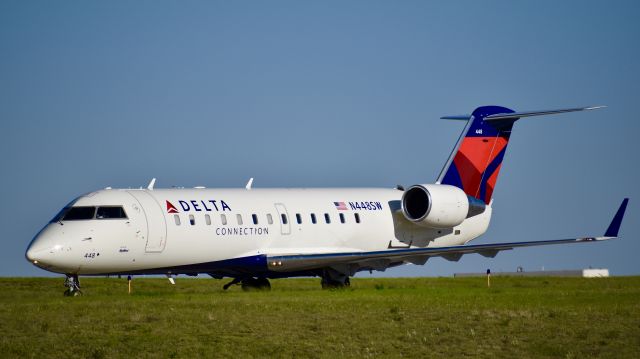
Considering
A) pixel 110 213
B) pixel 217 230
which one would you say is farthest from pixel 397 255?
pixel 110 213

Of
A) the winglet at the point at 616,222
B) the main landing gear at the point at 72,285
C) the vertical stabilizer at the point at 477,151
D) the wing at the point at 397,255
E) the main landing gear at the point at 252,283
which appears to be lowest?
the main landing gear at the point at 252,283

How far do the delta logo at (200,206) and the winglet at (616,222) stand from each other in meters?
12.0

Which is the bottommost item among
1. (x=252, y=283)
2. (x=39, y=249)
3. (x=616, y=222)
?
(x=252, y=283)

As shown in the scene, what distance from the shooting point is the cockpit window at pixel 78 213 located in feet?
106

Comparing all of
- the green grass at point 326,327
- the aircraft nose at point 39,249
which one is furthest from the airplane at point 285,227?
the green grass at point 326,327

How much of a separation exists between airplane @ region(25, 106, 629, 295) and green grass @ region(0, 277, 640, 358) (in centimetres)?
243

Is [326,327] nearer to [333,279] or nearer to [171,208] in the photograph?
[171,208]

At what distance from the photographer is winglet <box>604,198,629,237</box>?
3491 centimetres

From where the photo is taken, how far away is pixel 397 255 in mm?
36250

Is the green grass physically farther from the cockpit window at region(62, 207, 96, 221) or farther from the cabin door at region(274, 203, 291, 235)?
the cabin door at region(274, 203, 291, 235)

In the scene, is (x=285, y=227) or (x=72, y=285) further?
(x=285, y=227)

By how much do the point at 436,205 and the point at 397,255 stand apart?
11.6 feet

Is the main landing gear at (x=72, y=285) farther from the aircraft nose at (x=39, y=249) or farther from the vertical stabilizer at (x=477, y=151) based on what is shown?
the vertical stabilizer at (x=477, y=151)

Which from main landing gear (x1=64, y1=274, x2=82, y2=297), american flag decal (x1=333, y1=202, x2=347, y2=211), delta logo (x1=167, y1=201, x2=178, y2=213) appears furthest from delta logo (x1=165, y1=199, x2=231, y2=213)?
american flag decal (x1=333, y1=202, x2=347, y2=211)
